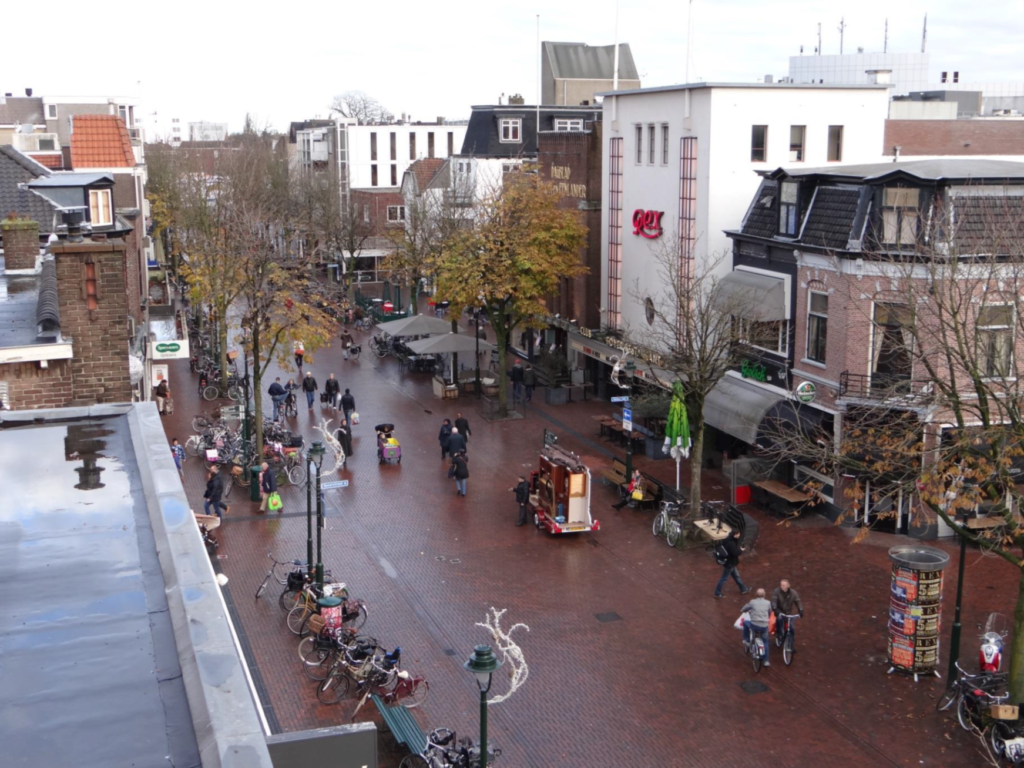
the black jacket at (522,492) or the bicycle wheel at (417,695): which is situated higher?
the black jacket at (522,492)

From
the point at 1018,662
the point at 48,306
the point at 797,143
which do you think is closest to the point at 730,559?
the point at 1018,662

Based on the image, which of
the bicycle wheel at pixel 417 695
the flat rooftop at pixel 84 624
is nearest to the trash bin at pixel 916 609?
the bicycle wheel at pixel 417 695

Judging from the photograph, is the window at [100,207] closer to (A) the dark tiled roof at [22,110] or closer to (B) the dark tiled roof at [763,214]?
(B) the dark tiled roof at [763,214]

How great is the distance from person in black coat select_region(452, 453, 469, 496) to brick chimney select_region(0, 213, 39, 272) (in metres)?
11.1

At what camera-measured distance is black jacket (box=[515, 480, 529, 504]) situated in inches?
1045

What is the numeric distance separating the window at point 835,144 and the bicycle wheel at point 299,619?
859 inches

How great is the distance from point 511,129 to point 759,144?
37.5 meters

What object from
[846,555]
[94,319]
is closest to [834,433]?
[846,555]

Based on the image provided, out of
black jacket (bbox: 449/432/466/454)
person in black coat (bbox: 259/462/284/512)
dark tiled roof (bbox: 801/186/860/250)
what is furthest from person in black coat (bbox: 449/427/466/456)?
dark tiled roof (bbox: 801/186/860/250)

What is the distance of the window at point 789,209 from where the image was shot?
27578 mm

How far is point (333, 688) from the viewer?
17625 millimetres

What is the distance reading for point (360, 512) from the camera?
27609 millimetres

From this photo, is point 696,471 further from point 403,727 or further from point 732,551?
point 403,727

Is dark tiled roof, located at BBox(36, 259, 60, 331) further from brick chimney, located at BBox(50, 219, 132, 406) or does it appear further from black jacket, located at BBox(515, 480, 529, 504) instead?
black jacket, located at BBox(515, 480, 529, 504)
